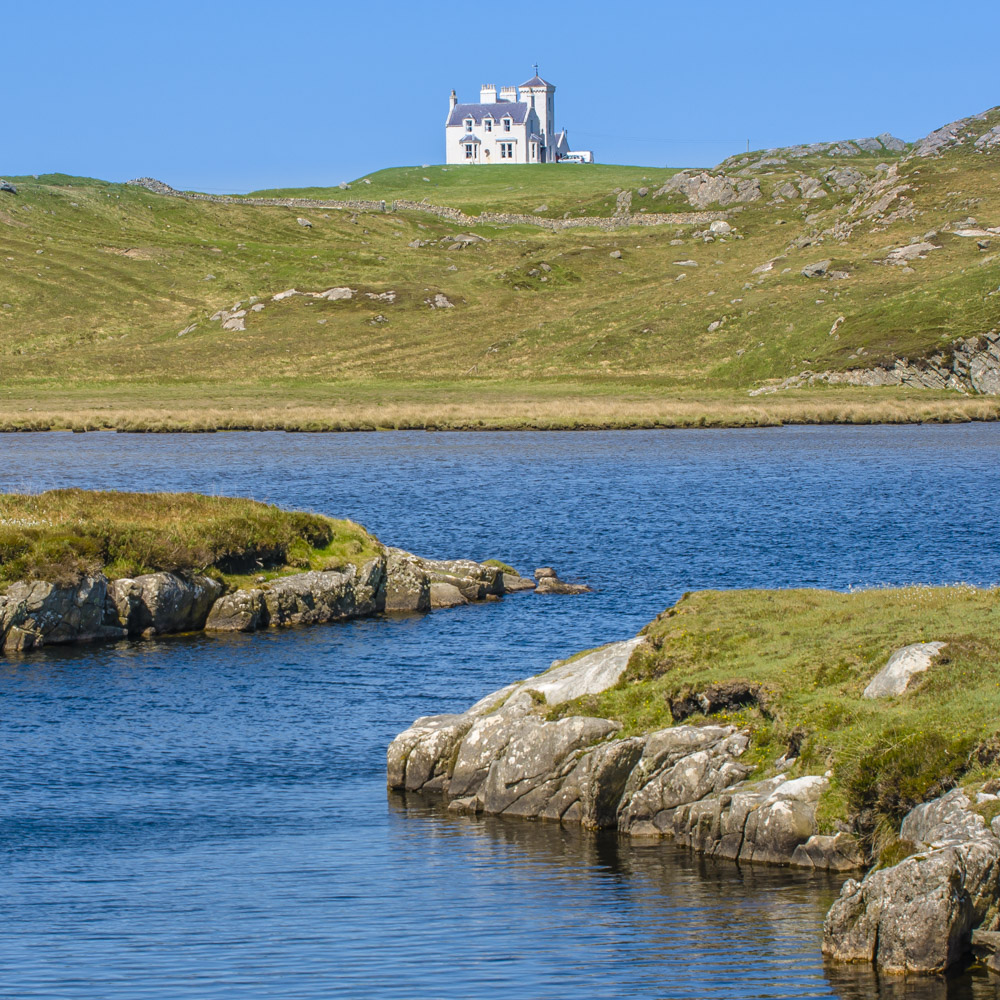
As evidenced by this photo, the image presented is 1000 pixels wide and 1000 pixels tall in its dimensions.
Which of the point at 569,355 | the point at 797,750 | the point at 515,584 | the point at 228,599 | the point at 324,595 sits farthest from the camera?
the point at 569,355

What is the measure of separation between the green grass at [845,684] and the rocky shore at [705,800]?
0.40 meters

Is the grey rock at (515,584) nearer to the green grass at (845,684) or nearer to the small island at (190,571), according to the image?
the small island at (190,571)

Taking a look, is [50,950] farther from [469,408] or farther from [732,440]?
[469,408]

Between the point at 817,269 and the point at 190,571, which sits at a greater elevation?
the point at 817,269

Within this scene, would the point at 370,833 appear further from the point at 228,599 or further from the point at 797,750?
the point at 228,599

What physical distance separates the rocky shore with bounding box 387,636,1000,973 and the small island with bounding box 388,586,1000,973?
0.10 feet

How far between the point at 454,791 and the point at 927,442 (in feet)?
305

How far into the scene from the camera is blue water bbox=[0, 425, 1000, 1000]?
17.0 m

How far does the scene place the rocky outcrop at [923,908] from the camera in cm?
1647

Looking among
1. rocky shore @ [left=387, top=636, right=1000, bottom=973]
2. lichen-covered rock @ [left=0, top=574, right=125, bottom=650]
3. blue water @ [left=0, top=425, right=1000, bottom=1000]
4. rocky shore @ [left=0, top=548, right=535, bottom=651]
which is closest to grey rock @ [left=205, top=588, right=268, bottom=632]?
rocky shore @ [left=0, top=548, right=535, bottom=651]

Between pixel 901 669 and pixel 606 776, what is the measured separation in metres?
5.63

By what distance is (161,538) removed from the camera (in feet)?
146

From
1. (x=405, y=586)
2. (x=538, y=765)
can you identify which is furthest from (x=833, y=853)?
(x=405, y=586)

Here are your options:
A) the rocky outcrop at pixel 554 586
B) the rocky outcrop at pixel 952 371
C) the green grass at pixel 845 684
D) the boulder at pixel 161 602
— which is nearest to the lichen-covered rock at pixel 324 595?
the boulder at pixel 161 602
